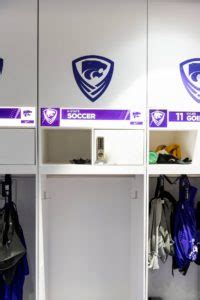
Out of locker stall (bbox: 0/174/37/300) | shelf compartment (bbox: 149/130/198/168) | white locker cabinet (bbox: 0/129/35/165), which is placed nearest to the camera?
white locker cabinet (bbox: 0/129/35/165)

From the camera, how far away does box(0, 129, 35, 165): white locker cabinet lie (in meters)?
2.04

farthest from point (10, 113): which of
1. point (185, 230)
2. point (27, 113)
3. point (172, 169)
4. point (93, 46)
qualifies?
point (185, 230)

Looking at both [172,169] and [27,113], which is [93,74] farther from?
[172,169]

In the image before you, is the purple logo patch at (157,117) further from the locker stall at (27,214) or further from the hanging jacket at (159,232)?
the locker stall at (27,214)

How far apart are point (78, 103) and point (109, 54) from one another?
36cm

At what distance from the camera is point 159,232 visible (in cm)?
225

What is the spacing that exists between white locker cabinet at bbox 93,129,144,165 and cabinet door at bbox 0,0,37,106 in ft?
1.63

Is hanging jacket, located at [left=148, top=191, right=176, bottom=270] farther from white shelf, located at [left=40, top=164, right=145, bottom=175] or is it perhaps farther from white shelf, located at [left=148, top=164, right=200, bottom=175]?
white shelf, located at [left=40, top=164, right=145, bottom=175]

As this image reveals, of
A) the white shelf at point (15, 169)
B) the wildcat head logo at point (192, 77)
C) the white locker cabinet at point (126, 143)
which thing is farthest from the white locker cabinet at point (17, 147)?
the wildcat head logo at point (192, 77)

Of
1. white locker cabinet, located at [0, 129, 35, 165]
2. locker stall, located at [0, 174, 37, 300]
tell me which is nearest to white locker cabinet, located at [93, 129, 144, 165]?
white locker cabinet, located at [0, 129, 35, 165]

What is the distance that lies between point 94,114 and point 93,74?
0.82ft

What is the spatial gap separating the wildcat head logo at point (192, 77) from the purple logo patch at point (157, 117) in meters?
0.22

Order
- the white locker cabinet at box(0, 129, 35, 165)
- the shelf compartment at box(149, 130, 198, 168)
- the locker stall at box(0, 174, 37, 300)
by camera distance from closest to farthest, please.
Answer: the white locker cabinet at box(0, 129, 35, 165), the shelf compartment at box(149, 130, 198, 168), the locker stall at box(0, 174, 37, 300)

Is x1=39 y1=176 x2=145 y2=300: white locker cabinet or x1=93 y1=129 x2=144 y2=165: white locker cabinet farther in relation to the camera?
x1=39 y1=176 x2=145 y2=300: white locker cabinet
